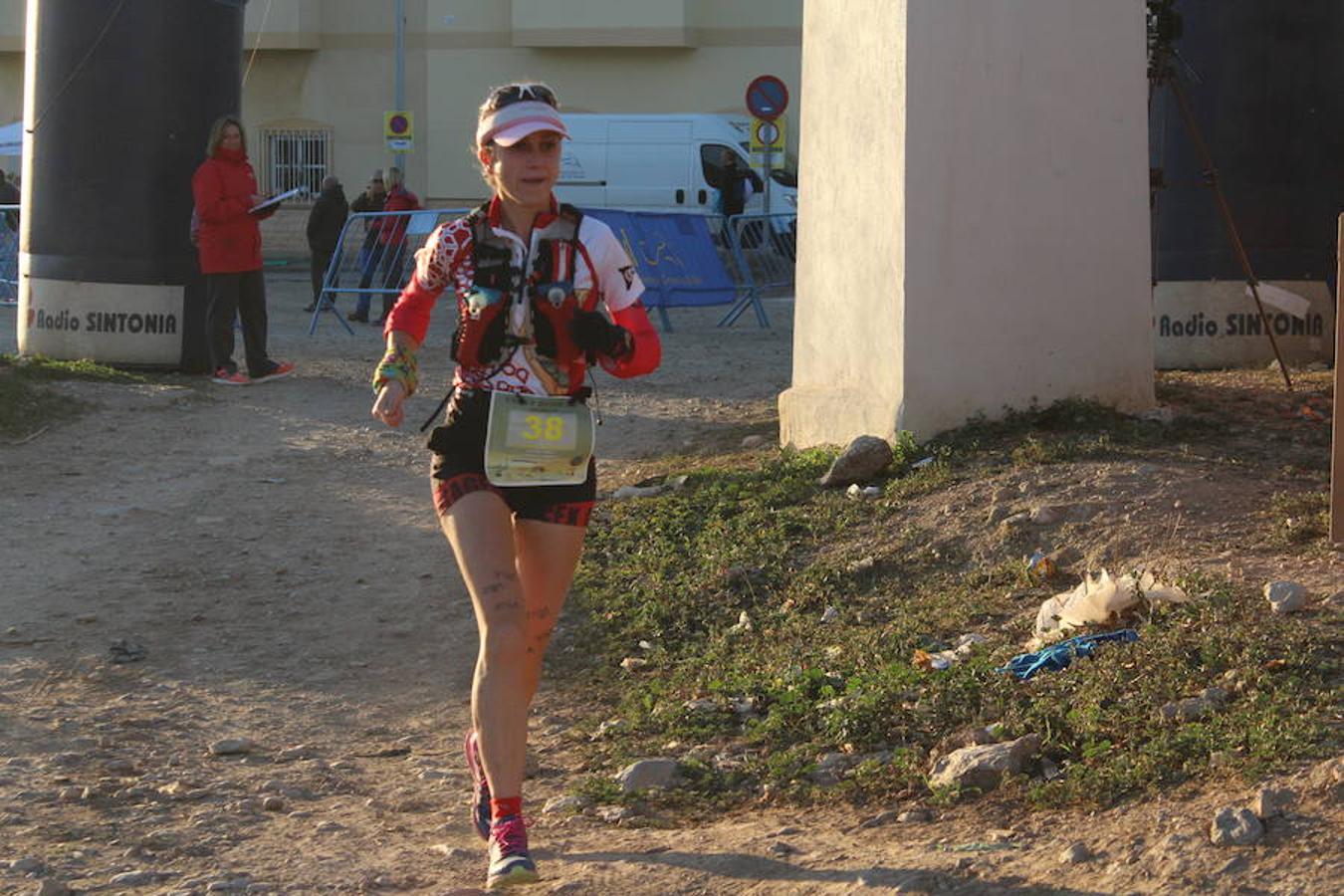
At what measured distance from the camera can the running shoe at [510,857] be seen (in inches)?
178

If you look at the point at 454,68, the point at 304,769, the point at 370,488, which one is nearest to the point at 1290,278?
the point at 370,488

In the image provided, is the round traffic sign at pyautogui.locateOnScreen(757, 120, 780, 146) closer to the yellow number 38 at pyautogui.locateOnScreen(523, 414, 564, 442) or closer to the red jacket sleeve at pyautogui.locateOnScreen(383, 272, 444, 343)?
the red jacket sleeve at pyautogui.locateOnScreen(383, 272, 444, 343)

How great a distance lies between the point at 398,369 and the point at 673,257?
14325 millimetres

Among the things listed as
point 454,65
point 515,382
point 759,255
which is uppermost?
point 454,65

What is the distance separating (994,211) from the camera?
8.64 meters

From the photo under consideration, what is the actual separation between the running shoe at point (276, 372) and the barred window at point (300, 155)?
25.3 m

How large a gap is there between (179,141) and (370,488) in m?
5.14

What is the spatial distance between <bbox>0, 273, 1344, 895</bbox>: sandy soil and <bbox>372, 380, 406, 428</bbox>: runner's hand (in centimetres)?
110

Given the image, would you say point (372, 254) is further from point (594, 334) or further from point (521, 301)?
point (594, 334)

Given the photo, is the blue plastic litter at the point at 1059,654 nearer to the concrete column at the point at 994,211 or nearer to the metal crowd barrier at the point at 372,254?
the concrete column at the point at 994,211

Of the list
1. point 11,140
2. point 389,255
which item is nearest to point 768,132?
point 389,255

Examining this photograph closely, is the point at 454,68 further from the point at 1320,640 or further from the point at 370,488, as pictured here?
the point at 1320,640

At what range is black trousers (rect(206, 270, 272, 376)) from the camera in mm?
13773

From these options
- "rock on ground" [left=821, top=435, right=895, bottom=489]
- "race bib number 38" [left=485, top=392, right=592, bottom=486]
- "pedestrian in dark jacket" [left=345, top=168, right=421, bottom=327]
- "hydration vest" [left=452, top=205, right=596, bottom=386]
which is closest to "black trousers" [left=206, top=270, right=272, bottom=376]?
"pedestrian in dark jacket" [left=345, top=168, right=421, bottom=327]
